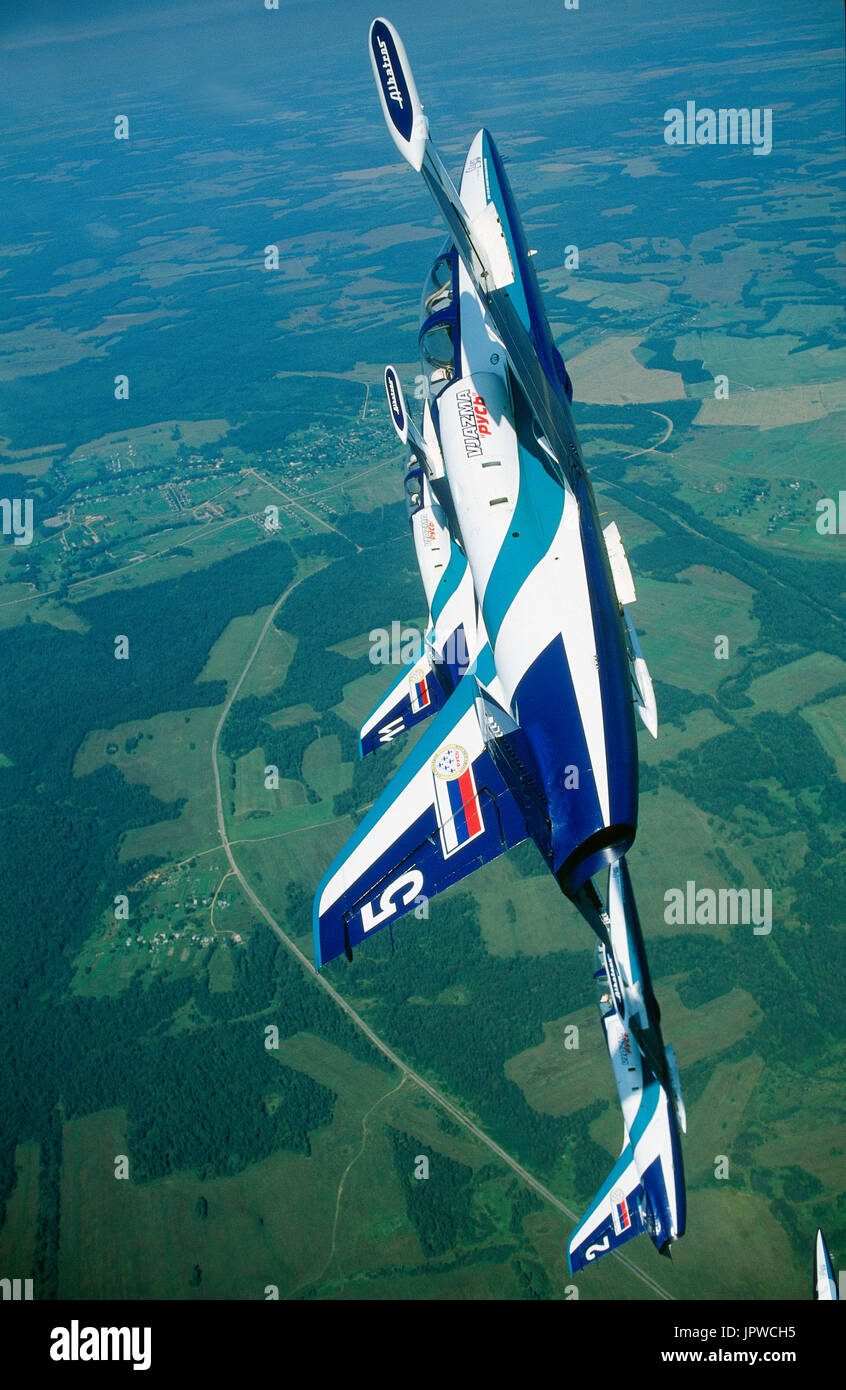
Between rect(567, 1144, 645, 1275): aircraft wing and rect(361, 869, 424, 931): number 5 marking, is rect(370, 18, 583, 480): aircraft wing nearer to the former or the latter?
rect(361, 869, 424, 931): number 5 marking

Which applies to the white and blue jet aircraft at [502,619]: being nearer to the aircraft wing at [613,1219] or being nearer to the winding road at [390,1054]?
the aircraft wing at [613,1219]

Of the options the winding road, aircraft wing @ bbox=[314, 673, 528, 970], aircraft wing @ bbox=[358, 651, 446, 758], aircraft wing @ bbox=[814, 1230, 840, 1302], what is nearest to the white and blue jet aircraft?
aircraft wing @ bbox=[314, 673, 528, 970]

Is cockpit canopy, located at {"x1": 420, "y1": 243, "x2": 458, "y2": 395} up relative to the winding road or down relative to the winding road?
up

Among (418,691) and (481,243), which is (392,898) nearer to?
(418,691)

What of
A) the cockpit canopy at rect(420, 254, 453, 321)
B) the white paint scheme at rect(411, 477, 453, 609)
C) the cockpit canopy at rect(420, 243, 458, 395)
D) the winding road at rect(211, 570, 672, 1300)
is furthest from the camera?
the winding road at rect(211, 570, 672, 1300)

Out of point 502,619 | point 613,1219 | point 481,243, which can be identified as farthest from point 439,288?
point 613,1219

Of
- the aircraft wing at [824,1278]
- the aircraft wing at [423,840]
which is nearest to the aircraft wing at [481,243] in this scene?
the aircraft wing at [423,840]
